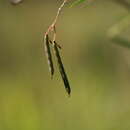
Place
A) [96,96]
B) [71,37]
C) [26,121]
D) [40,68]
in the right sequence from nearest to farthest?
[26,121] → [96,96] → [40,68] → [71,37]

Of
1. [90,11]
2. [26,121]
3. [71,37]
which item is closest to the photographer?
[26,121]

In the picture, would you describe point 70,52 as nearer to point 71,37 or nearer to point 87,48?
point 87,48

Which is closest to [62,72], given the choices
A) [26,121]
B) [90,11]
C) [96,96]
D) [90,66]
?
[26,121]

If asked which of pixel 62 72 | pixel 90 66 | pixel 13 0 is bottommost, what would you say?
pixel 90 66

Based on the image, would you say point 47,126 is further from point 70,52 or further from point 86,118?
point 70,52

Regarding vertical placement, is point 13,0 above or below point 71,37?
above

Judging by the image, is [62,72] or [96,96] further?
[96,96]
